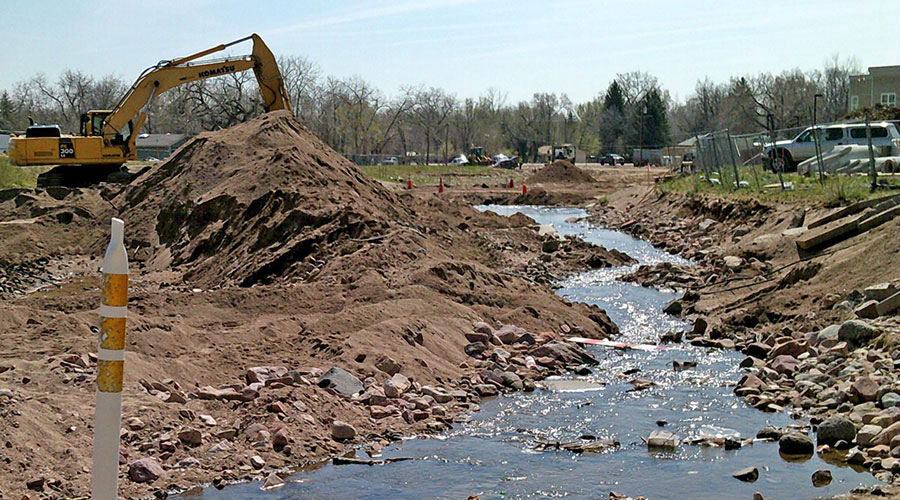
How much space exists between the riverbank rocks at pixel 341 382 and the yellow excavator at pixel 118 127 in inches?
789

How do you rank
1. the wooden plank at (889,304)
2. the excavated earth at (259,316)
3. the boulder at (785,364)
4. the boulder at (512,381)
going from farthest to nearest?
the wooden plank at (889,304) → the boulder at (785,364) → the boulder at (512,381) → the excavated earth at (259,316)

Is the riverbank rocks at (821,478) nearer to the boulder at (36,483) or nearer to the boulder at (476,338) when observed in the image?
the boulder at (476,338)

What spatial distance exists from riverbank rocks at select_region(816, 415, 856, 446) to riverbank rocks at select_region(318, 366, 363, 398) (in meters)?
4.74

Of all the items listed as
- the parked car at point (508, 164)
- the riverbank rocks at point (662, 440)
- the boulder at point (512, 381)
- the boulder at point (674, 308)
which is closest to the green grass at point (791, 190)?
the boulder at point (674, 308)

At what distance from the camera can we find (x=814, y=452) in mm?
9164

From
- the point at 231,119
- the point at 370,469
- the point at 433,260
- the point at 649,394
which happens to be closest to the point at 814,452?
the point at 649,394

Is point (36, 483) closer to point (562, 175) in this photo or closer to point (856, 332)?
point (856, 332)

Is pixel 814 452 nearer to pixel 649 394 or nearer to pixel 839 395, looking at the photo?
pixel 839 395

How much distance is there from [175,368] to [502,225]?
68.8 ft

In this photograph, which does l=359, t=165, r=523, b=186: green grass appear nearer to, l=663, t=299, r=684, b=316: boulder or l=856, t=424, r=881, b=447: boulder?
l=663, t=299, r=684, b=316: boulder

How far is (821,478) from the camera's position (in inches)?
328

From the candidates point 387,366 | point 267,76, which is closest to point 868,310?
point 387,366

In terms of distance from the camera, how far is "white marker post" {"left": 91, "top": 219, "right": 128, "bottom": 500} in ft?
15.1

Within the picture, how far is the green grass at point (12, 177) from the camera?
1449 inches
